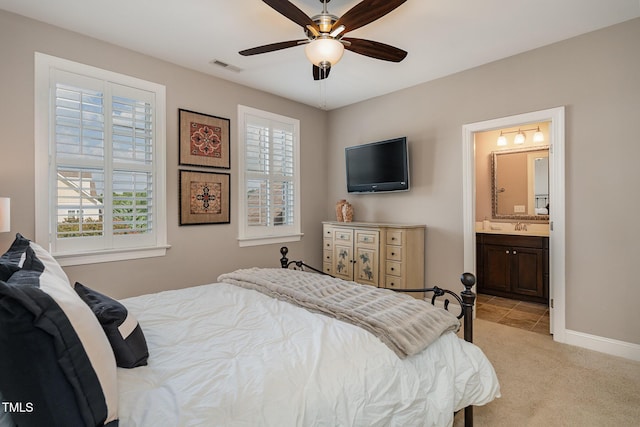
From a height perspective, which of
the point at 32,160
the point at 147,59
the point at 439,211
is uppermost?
the point at 147,59

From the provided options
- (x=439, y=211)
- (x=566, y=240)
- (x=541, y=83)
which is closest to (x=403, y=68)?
(x=541, y=83)

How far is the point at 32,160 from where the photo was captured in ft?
8.57

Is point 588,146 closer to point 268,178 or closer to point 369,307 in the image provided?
point 369,307

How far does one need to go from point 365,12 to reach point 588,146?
2400mm

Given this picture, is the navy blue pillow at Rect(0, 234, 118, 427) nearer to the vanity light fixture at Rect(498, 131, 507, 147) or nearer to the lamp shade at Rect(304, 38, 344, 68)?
the lamp shade at Rect(304, 38, 344, 68)

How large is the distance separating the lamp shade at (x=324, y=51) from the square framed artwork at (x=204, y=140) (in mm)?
1902

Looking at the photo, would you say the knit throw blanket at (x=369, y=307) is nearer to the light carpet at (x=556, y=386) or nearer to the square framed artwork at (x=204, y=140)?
the light carpet at (x=556, y=386)

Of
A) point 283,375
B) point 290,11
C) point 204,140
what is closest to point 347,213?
point 204,140

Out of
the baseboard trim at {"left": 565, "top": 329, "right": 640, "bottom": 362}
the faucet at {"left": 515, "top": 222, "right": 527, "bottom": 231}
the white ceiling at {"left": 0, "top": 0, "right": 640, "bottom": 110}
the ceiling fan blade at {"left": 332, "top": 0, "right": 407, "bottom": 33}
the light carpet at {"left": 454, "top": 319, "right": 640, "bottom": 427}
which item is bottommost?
the light carpet at {"left": 454, "top": 319, "right": 640, "bottom": 427}

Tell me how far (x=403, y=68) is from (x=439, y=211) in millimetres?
1691

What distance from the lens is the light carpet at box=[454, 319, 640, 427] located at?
191 centimetres

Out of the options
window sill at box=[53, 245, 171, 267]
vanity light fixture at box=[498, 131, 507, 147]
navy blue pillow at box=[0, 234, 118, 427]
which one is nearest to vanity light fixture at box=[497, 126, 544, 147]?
vanity light fixture at box=[498, 131, 507, 147]

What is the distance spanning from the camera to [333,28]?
2.14 m

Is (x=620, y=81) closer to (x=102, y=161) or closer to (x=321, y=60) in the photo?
(x=321, y=60)
